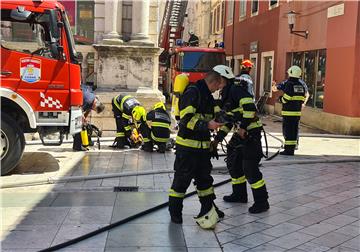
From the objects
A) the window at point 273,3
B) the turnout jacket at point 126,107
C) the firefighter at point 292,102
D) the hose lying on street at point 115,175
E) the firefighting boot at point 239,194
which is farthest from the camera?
the window at point 273,3

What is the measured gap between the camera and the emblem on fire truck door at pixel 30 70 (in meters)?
7.34

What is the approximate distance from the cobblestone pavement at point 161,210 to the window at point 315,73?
626 centimetres

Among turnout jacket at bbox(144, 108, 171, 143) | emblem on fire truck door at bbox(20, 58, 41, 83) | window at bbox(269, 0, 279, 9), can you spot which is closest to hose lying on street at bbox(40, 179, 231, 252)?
emblem on fire truck door at bbox(20, 58, 41, 83)

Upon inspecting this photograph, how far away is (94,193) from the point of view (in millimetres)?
6414

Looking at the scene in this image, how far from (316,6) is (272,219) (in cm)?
1146

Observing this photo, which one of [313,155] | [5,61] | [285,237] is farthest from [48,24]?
[313,155]

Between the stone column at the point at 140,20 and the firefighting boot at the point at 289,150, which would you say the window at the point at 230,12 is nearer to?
the stone column at the point at 140,20

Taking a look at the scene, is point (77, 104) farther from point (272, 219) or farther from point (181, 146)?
point (272, 219)

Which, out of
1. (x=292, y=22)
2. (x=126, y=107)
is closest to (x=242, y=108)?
(x=126, y=107)

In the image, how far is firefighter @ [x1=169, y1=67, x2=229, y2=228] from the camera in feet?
16.0

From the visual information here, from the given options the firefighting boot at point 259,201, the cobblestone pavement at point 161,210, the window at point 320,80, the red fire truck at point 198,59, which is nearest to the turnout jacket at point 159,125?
the cobblestone pavement at point 161,210

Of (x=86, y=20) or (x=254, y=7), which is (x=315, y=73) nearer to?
(x=86, y=20)

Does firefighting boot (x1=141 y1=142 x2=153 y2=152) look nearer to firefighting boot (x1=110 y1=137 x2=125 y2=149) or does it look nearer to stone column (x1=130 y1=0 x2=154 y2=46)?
firefighting boot (x1=110 y1=137 x2=125 y2=149)

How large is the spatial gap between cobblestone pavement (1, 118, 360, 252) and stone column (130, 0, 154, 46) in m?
4.06
